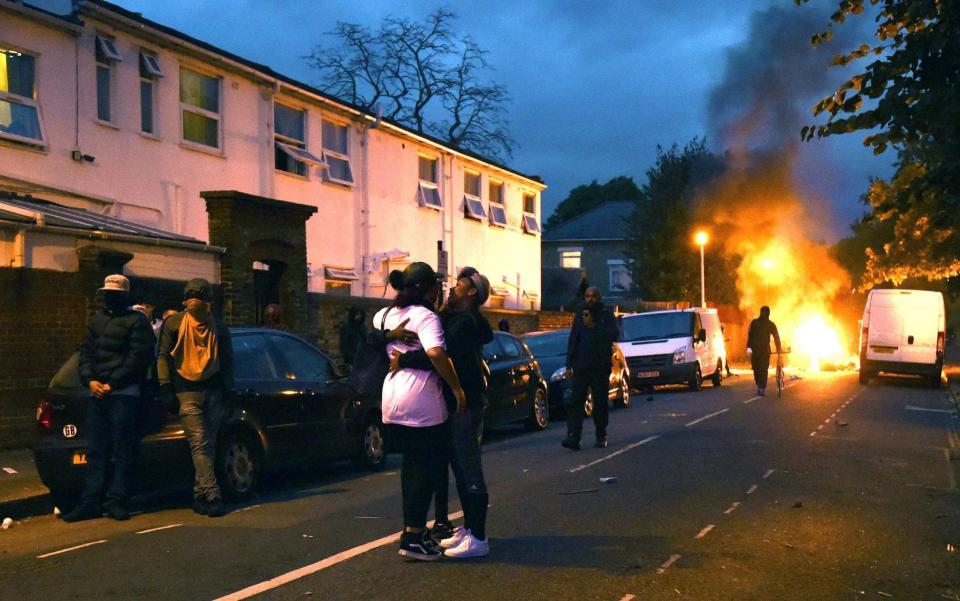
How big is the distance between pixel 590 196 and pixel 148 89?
67.0m

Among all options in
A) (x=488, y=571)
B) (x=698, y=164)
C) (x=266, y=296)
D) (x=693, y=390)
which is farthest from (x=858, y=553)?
(x=698, y=164)

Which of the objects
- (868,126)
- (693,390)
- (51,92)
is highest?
(51,92)

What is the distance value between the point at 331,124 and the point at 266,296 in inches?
288

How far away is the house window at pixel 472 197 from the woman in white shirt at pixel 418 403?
84.6ft

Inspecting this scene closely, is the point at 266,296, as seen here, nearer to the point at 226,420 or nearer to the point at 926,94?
the point at 226,420

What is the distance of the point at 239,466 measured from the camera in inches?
381

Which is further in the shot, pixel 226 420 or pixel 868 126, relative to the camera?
pixel 868 126

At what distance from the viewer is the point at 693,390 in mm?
25688

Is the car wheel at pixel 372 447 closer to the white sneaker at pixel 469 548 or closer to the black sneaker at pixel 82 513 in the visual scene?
the black sneaker at pixel 82 513

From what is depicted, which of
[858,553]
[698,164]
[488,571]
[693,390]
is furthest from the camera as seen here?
[698,164]

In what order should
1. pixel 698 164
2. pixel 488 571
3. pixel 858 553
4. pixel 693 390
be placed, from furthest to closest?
pixel 698 164
pixel 693 390
pixel 858 553
pixel 488 571

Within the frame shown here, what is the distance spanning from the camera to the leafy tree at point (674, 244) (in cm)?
4728

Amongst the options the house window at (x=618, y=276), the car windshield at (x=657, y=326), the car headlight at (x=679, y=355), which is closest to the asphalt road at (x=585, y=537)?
the car headlight at (x=679, y=355)

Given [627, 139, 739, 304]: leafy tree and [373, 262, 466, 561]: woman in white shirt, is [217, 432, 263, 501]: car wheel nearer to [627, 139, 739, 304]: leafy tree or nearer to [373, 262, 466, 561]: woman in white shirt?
[373, 262, 466, 561]: woman in white shirt
